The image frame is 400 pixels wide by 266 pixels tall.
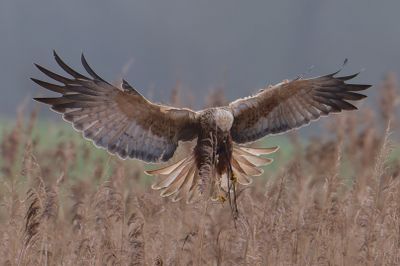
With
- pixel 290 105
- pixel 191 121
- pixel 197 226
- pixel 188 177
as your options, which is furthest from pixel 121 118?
pixel 290 105

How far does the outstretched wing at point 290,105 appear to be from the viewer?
5680 mm

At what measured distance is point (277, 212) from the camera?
4.23 m

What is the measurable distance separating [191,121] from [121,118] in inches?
18.6

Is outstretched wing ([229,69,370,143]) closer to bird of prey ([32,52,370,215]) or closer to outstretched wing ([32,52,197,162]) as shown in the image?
bird of prey ([32,52,370,215])

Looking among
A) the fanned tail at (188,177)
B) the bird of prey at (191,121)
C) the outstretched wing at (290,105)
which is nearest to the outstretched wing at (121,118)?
the bird of prey at (191,121)

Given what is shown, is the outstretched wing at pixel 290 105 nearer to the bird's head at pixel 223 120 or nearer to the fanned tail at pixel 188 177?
the fanned tail at pixel 188 177

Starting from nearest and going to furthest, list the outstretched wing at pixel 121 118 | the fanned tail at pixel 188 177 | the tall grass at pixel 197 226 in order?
the tall grass at pixel 197 226, the outstretched wing at pixel 121 118, the fanned tail at pixel 188 177

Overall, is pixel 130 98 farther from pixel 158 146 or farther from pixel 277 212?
pixel 277 212

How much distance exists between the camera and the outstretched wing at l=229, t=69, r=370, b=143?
568 centimetres

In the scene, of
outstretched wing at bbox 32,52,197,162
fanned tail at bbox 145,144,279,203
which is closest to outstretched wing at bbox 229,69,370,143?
fanned tail at bbox 145,144,279,203

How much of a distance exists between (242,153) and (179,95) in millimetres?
1363

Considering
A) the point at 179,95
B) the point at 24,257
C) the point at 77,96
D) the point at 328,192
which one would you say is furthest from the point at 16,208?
the point at 179,95

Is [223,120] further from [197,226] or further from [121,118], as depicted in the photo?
[197,226]

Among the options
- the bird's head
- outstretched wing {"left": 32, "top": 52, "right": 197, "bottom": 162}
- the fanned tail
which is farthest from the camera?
the fanned tail
